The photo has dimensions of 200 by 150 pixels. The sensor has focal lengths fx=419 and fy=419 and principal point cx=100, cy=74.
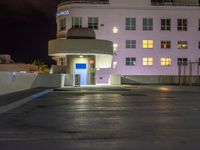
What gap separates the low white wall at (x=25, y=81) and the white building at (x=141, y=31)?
2186cm

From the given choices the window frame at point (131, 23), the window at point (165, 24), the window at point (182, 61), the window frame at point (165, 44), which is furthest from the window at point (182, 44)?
the window frame at point (131, 23)

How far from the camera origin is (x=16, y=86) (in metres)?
32.8

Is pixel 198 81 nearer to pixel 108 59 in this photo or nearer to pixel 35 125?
pixel 108 59

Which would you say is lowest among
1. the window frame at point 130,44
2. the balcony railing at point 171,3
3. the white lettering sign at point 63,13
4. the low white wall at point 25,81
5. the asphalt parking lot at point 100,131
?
the asphalt parking lot at point 100,131

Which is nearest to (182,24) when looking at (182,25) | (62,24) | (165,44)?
(182,25)

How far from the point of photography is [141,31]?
67.4 meters

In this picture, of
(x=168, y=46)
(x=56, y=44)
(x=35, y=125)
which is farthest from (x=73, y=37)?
(x=35, y=125)

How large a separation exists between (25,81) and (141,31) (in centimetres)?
3398

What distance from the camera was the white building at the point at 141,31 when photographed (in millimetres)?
66562

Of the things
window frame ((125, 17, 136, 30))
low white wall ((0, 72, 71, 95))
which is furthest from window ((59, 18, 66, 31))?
low white wall ((0, 72, 71, 95))

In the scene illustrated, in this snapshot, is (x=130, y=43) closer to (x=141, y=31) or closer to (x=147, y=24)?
(x=141, y=31)

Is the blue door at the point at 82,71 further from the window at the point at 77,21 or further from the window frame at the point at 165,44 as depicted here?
the window frame at the point at 165,44

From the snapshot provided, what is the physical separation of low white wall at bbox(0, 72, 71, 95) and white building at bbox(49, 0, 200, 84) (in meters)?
21.9

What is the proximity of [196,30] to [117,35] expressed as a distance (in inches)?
515
